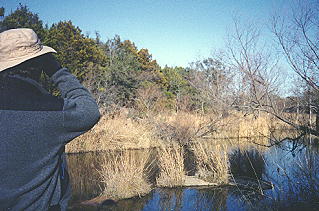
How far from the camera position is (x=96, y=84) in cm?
1389

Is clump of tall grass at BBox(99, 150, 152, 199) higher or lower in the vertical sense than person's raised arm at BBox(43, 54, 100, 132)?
lower

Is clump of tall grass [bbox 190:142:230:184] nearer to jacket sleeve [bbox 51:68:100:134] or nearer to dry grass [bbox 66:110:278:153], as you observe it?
dry grass [bbox 66:110:278:153]

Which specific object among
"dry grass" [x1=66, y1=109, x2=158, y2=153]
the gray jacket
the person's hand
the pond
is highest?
the person's hand

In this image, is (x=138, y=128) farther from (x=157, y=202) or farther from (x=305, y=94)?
(x=305, y=94)

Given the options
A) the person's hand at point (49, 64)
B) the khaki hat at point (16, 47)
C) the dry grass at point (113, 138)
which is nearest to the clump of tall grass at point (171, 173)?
the dry grass at point (113, 138)

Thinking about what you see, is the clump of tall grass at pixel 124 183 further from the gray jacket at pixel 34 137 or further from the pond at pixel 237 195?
the gray jacket at pixel 34 137

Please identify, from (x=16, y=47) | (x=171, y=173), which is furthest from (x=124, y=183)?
(x=16, y=47)

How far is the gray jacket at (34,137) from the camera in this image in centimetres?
92

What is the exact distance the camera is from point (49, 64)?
1.09 meters

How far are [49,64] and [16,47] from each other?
0.16 meters

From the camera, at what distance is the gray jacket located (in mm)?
916

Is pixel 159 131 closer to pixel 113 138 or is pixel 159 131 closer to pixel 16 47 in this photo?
pixel 113 138

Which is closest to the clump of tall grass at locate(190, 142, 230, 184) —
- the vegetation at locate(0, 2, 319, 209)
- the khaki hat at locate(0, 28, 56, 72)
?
the vegetation at locate(0, 2, 319, 209)

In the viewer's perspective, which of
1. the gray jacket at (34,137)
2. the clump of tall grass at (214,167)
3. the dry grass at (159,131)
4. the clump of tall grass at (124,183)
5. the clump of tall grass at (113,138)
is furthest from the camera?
the dry grass at (159,131)
